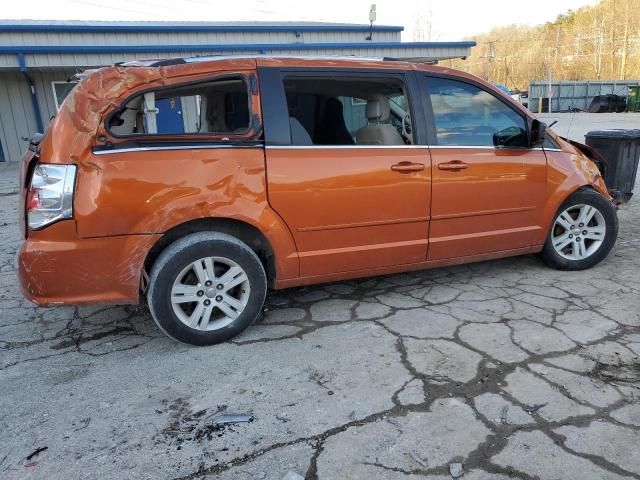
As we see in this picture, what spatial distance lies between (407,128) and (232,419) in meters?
2.42

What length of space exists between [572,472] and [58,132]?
10.4ft

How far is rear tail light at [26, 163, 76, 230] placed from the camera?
2.79m

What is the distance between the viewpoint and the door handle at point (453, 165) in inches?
143

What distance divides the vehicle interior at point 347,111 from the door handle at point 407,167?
22 cm

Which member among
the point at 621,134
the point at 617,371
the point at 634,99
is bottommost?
the point at 617,371

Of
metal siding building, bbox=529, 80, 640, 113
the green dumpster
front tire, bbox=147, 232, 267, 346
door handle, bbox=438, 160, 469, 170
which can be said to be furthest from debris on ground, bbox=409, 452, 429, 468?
metal siding building, bbox=529, 80, 640, 113

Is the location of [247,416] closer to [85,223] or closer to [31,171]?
[85,223]

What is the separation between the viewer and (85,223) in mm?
2822

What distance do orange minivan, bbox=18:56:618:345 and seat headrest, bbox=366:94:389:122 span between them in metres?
0.01

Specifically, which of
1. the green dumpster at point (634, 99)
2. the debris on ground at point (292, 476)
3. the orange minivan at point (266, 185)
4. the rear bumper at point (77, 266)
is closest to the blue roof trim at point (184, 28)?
the orange minivan at point (266, 185)

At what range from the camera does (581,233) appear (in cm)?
436

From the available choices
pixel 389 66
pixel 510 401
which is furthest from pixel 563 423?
pixel 389 66

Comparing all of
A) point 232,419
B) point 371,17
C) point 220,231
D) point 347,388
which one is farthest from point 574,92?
point 232,419

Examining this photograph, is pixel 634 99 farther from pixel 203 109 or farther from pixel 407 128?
pixel 203 109
